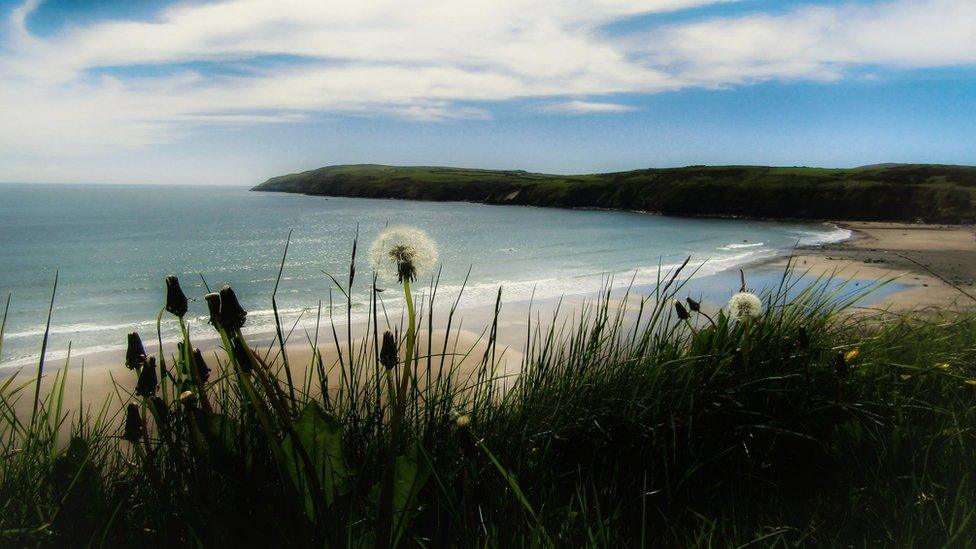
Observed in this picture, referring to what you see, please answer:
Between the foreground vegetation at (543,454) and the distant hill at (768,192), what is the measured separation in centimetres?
7036

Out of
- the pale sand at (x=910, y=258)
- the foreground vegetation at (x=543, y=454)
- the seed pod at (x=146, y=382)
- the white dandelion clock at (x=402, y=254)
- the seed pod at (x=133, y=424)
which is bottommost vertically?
the pale sand at (x=910, y=258)

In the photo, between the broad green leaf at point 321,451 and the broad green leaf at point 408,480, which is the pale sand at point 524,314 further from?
the broad green leaf at point 408,480

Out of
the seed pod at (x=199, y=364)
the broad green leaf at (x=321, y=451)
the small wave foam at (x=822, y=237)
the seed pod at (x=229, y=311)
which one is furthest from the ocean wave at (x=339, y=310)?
the small wave foam at (x=822, y=237)

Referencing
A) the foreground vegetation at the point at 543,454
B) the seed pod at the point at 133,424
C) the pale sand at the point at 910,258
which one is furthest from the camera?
the pale sand at the point at 910,258

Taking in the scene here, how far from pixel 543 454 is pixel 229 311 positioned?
1461 mm

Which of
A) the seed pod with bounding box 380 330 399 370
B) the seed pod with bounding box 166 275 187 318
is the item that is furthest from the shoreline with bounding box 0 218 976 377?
the seed pod with bounding box 166 275 187 318

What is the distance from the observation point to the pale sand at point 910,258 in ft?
75.1

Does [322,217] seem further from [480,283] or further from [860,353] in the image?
[860,353]

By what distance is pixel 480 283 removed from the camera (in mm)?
31203

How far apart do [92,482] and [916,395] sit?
12.8 feet

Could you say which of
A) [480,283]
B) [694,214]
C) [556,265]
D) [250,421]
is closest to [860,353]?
[250,421]

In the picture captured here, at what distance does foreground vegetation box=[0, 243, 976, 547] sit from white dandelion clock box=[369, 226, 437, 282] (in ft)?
0.71

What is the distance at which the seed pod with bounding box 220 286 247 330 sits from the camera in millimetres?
1930

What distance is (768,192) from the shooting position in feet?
288
